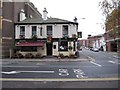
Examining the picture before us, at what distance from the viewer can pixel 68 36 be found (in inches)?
1967

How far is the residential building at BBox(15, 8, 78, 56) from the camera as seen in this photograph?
50.0 metres

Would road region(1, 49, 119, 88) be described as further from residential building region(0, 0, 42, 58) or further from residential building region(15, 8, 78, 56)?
residential building region(15, 8, 78, 56)

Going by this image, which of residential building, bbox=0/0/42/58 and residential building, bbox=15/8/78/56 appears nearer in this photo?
residential building, bbox=0/0/42/58

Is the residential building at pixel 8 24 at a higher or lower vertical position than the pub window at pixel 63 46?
higher

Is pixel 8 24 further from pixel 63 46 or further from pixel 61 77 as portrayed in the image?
pixel 61 77

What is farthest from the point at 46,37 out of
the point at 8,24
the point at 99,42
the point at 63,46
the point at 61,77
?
the point at 99,42

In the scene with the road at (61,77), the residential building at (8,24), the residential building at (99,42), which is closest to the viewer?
the road at (61,77)

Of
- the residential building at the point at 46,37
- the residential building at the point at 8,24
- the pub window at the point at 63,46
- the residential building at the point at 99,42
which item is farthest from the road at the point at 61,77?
the residential building at the point at 99,42

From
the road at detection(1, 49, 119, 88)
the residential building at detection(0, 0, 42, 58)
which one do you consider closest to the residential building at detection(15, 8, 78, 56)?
the residential building at detection(0, 0, 42, 58)

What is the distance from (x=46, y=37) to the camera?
165ft

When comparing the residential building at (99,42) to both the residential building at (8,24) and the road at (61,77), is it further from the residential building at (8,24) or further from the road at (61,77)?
the road at (61,77)

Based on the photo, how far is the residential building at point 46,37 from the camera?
4995 cm

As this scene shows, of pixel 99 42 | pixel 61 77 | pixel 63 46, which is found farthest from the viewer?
pixel 99 42

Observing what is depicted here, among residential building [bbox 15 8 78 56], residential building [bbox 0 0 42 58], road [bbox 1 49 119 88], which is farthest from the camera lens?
residential building [bbox 15 8 78 56]
